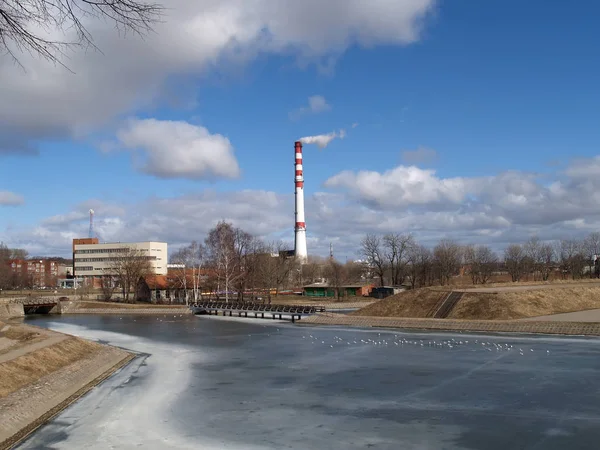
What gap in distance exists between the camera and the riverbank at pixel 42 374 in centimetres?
1842

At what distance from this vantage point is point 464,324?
49688 mm

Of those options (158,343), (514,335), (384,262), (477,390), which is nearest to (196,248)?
(384,262)

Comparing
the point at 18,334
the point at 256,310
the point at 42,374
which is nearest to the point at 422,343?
the point at 42,374

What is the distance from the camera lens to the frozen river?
51.3 ft

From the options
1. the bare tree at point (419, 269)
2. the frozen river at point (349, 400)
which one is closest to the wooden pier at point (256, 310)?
the frozen river at point (349, 400)

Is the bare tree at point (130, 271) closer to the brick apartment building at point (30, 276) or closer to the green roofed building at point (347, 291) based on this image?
the green roofed building at point (347, 291)

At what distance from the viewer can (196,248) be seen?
93.8m

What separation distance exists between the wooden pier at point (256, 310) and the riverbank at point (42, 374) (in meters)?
30.7

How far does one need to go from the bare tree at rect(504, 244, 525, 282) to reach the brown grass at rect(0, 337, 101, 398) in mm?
99551

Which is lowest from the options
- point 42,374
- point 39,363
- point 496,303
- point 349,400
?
point 349,400

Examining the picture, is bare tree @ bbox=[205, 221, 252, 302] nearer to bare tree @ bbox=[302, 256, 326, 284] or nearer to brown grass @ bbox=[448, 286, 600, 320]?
brown grass @ bbox=[448, 286, 600, 320]

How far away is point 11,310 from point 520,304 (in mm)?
67856

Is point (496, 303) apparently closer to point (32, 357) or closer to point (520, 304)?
point (520, 304)

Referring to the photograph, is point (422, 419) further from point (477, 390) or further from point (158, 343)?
point (158, 343)
